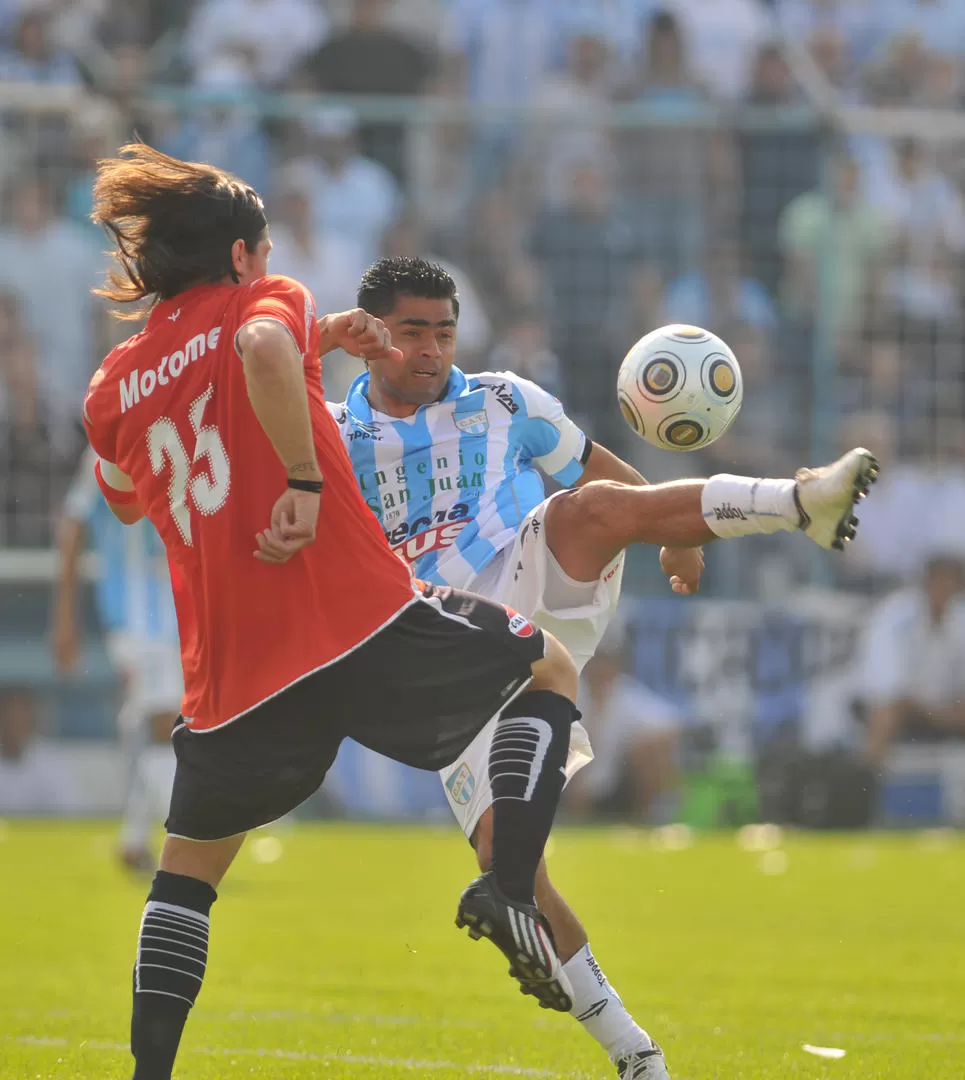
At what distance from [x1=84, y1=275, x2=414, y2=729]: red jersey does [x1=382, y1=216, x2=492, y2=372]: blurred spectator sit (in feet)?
34.6

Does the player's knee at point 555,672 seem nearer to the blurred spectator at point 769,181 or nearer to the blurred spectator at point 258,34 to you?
the blurred spectator at point 769,181

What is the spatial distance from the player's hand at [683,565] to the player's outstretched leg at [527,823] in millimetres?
635

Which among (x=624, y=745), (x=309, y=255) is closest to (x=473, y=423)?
(x=624, y=745)

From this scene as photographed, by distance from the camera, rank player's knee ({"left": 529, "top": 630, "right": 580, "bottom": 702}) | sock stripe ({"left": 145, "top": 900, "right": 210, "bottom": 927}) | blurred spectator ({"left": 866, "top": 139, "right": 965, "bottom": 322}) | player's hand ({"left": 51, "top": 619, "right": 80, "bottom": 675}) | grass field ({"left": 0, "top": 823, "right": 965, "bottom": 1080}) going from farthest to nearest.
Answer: blurred spectator ({"left": 866, "top": 139, "right": 965, "bottom": 322})
player's hand ({"left": 51, "top": 619, "right": 80, "bottom": 675})
grass field ({"left": 0, "top": 823, "right": 965, "bottom": 1080})
player's knee ({"left": 529, "top": 630, "right": 580, "bottom": 702})
sock stripe ({"left": 145, "top": 900, "right": 210, "bottom": 927})

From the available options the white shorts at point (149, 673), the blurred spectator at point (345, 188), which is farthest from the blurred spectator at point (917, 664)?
the white shorts at point (149, 673)

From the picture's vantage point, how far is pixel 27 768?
1484 cm

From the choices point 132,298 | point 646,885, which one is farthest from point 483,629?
point 646,885

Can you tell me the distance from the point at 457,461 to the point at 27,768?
9.88m

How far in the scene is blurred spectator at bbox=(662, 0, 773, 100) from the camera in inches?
666

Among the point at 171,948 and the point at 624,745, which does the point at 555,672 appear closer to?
the point at 171,948

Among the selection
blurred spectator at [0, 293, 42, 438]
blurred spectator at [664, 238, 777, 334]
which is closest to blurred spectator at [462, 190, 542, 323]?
blurred spectator at [664, 238, 777, 334]

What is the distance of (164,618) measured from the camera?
12.1 m

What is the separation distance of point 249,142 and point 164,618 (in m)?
5.24

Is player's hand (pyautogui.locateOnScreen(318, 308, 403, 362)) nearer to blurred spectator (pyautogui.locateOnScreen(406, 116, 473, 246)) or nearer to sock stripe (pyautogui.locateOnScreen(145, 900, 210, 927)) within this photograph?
sock stripe (pyautogui.locateOnScreen(145, 900, 210, 927))
